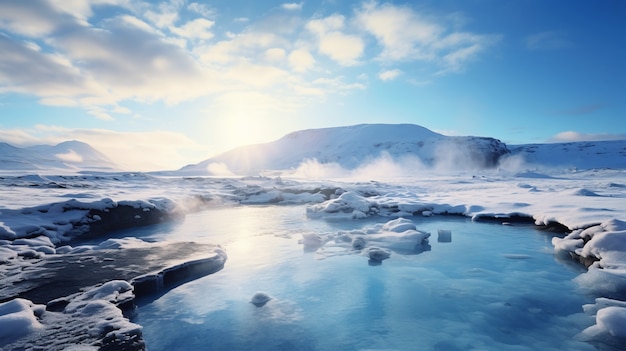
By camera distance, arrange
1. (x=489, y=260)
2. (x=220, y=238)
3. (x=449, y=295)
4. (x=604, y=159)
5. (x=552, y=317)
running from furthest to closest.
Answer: (x=604, y=159), (x=220, y=238), (x=489, y=260), (x=449, y=295), (x=552, y=317)

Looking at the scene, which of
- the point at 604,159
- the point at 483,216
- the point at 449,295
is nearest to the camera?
the point at 449,295

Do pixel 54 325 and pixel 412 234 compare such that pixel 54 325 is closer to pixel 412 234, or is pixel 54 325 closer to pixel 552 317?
pixel 552 317

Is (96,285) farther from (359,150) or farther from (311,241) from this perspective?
(359,150)

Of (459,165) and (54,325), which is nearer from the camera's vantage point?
(54,325)

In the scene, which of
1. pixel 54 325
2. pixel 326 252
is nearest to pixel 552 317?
pixel 326 252

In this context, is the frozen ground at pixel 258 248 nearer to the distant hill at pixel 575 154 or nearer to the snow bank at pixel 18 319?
the snow bank at pixel 18 319

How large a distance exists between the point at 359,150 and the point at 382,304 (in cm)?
8149

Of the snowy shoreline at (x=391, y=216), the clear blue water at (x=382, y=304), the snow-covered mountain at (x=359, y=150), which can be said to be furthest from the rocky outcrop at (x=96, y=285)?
the snow-covered mountain at (x=359, y=150)

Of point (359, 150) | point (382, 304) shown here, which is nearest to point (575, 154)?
point (359, 150)

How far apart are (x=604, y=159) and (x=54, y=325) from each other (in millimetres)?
94325

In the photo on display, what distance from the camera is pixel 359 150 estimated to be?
87.3 meters

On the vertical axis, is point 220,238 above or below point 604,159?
below

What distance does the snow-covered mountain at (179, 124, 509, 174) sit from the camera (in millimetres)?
76875

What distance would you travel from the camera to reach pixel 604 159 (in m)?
70.4
